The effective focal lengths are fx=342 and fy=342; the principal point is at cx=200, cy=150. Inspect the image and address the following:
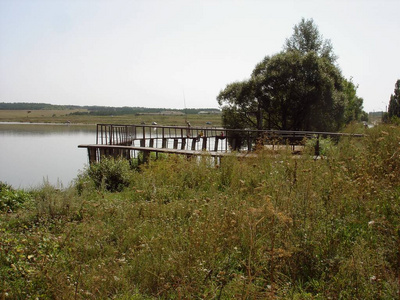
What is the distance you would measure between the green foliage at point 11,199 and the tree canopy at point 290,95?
18995mm

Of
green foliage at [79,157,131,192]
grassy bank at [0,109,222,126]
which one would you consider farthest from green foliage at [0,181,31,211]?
grassy bank at [0,109,222,126]

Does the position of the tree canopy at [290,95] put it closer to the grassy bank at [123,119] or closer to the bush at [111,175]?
the bush at [111,175]

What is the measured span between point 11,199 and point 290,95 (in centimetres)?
2285

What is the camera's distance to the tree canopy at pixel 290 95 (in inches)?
1048

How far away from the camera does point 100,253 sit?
399cm

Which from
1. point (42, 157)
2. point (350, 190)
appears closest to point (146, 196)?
point (350, 190)

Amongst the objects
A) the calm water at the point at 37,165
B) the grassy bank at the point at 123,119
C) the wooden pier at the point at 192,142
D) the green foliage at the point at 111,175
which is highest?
the grassy bank at the point at 123,119

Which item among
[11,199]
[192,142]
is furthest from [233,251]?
[192,142]

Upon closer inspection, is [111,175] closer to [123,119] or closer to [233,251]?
[233,251]

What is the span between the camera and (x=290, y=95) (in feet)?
88.5

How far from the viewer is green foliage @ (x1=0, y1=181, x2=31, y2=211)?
767cm

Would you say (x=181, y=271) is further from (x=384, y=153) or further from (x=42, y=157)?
(x=42, y=157)

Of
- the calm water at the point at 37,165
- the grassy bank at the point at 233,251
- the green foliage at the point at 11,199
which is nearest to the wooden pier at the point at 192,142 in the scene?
the calm water at the point at 37,165

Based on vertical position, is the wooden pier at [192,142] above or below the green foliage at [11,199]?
above
